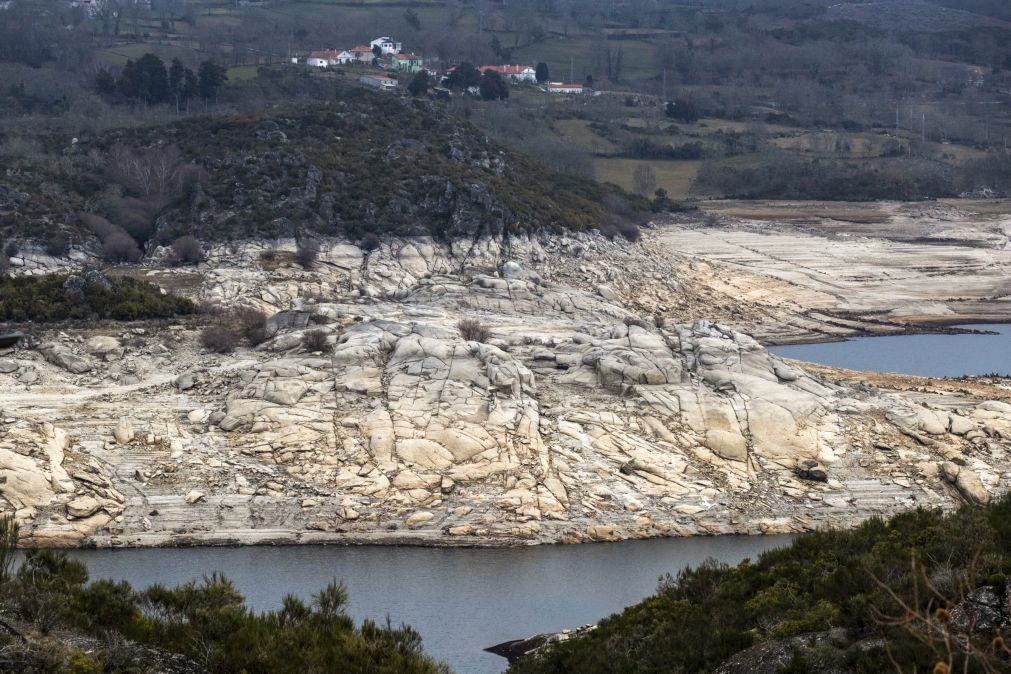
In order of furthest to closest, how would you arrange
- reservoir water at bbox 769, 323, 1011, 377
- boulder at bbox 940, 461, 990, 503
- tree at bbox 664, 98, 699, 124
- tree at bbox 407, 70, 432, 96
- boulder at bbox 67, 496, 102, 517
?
tree at bbox 664, 98, 699, 124 → tree at bbox 407, 70, 432, 96 → reservoir water at bbox 769, 323, 1011, 377 → boulder at bbox 940, 461, 990, 503 → boulder at bbox 67, 496, 102, 517

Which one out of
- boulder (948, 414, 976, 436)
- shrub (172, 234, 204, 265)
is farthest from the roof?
boulder (948, 414, 976, 436)

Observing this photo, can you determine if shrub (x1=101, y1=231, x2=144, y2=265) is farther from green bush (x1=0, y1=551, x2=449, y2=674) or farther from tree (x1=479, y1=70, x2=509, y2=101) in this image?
tree (x1=479, y1=70, x2=509, y2=101)

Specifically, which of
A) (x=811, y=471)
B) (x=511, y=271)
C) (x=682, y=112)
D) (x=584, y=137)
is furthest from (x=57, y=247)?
(x=682, y=112)

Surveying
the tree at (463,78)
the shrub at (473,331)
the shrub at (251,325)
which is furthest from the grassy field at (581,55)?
the shrub at (251,325)

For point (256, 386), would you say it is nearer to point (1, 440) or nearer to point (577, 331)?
point (1, 440)

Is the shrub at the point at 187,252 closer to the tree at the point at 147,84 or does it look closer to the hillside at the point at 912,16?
the tree at the point at 147,84
